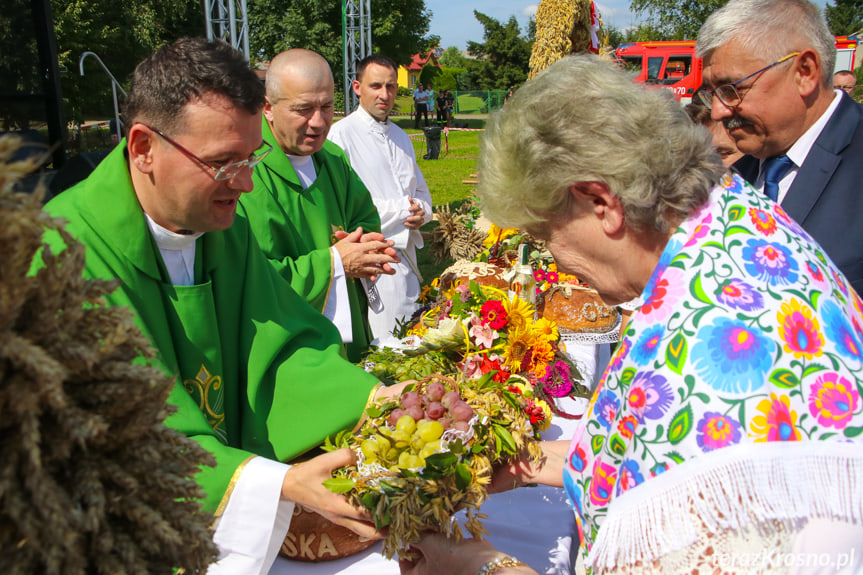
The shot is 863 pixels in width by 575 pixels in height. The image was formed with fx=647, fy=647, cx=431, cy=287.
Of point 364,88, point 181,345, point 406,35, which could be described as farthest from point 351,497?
point 406,35

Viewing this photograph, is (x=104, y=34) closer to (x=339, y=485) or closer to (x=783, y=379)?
(x=339, y=485)

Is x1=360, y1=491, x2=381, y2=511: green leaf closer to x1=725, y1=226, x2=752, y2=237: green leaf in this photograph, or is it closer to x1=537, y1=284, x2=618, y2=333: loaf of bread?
x1=725, y1=226, x2=752, y2=237: green leaf

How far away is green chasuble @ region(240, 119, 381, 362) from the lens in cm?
322

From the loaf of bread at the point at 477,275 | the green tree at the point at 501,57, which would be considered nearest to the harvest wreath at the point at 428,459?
the loaf of bread at the point at 477,275

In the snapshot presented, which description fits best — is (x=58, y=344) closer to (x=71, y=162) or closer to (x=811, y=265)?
(x=811, y=265)

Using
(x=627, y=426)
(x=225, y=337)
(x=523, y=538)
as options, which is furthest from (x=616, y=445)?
(x=225, y=337)

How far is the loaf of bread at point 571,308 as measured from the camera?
3717mm

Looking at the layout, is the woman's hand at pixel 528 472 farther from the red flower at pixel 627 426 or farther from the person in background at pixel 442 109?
the person in background at pixel 442 109

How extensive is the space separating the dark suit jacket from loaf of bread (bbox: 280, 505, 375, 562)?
6.20ft

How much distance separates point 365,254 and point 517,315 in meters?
0.98

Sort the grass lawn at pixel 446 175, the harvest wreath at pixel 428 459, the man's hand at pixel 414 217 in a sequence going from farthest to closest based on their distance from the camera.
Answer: the grass lawn at pixel 446 175 → the man's hand at pixel 414 217 → the harvest wreath at pixel 428 459

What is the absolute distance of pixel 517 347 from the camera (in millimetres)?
2572

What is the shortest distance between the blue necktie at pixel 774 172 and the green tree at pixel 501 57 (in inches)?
1815

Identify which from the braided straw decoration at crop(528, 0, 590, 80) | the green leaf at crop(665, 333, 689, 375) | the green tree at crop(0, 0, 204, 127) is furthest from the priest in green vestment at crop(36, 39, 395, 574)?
the green tree at crop(0, 0, 204, 127)
